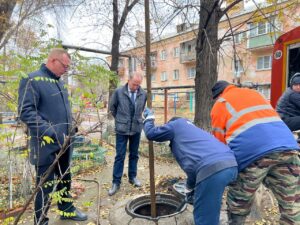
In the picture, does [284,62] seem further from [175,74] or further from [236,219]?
[175,74]

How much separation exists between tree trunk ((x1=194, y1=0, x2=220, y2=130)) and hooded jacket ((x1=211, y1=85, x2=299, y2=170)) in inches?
114

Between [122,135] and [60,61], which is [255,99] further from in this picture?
[122,135]

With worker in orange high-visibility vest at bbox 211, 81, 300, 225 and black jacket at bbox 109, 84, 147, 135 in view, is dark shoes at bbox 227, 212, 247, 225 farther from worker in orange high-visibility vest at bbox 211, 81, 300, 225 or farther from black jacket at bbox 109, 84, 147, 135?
black jacket at bbox 109, 84, 147, 135

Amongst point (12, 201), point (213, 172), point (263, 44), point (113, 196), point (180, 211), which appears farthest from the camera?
point (263, 44)

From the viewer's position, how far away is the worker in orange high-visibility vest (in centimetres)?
225

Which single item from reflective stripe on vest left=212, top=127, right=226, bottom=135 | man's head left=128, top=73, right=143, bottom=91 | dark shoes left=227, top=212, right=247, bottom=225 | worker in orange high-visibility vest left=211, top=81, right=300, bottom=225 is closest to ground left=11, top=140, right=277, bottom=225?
dark shoes left=227, top=212, right=247, bottom=225

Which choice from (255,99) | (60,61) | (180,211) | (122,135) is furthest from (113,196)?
(255,99)

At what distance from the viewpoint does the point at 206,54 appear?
211 inches

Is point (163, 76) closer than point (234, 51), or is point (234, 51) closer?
point (234, 51)

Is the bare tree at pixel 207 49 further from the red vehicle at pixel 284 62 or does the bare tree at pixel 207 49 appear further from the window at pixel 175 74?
the window at pixel 175 74

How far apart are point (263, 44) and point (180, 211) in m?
21.6

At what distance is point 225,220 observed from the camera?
9.29 feet

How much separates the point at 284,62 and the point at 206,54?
6.06ft


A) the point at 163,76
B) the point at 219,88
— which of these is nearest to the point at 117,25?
the point at 219,88
